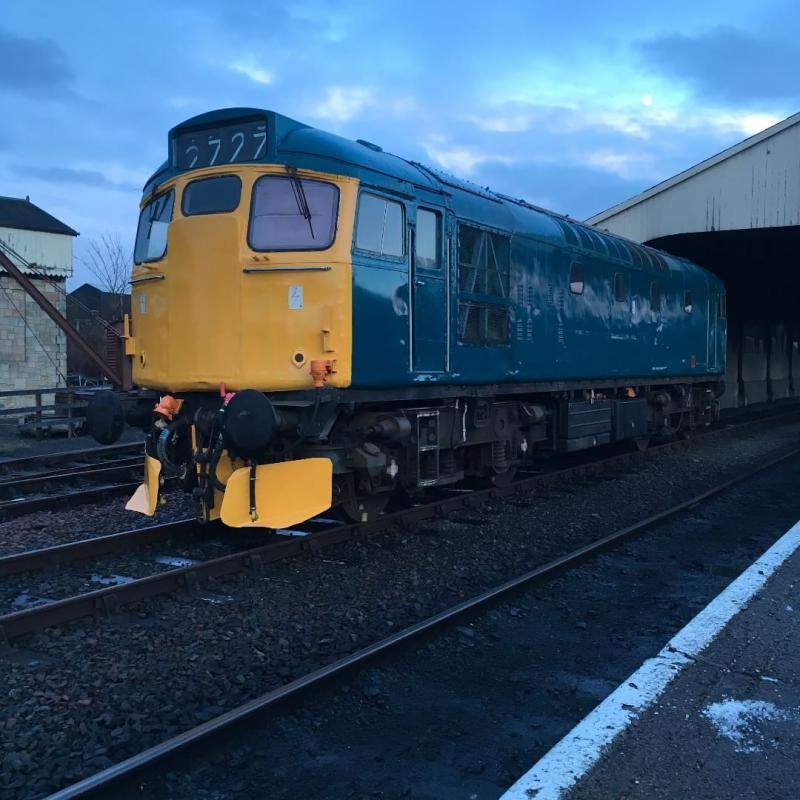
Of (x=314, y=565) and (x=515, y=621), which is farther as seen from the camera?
(x=314, y=565)

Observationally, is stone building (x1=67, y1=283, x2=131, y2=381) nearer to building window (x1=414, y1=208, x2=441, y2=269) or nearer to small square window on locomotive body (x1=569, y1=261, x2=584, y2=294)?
small square window on locomotive body (x1=569, y1=261, x2=584, y2=294)

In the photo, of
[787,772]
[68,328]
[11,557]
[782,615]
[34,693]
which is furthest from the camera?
[68,328]

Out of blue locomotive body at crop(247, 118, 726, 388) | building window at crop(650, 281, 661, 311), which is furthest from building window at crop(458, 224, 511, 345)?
building window at crop(650, 281, 661, 311)

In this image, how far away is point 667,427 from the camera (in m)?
15.4

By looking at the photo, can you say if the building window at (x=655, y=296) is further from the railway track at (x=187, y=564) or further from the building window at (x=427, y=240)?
the building window at (x=427, y=240)

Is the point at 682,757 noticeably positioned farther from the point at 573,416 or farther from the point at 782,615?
the point at 573,416

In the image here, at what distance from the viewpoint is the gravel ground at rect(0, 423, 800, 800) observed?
376 cm

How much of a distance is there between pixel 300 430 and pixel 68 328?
10.3 m

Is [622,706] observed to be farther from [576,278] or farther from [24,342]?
[24,342]

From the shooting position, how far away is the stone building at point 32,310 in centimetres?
2600

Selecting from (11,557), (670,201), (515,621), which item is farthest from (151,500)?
(670,201)

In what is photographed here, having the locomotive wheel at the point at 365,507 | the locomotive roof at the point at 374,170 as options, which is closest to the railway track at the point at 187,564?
the locomotive wheel at the point at 365,507

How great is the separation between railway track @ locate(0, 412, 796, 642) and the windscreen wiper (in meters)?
2.85

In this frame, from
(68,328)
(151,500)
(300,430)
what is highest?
(68,328)
